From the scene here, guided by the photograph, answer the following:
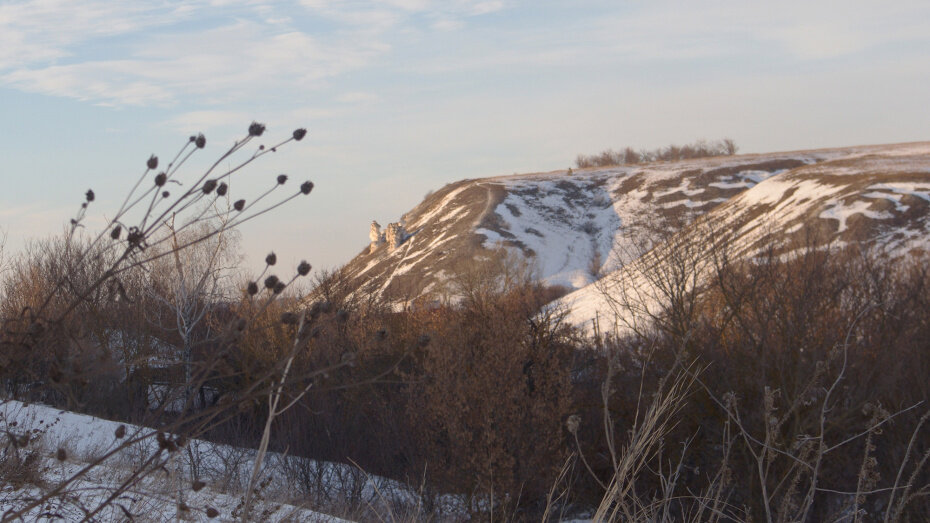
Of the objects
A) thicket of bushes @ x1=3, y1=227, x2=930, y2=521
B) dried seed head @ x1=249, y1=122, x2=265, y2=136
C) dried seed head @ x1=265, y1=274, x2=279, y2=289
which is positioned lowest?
thicket of bushes @ x1=3, y1=227, x2=930, y2=521

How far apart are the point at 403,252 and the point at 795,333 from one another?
6012cm

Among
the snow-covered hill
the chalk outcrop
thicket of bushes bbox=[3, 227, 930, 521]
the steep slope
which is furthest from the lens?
the chalk outcrop

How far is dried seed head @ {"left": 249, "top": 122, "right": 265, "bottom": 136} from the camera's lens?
2023 mm

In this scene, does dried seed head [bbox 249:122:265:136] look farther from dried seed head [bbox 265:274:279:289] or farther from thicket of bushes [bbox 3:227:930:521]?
thicket of bushes [bbox 3:227:930:521]

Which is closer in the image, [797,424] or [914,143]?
[797,424]

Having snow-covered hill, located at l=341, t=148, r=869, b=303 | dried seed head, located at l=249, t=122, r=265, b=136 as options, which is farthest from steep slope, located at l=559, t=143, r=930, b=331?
dried seed head, located at l=249, t=122, r=265, b=136

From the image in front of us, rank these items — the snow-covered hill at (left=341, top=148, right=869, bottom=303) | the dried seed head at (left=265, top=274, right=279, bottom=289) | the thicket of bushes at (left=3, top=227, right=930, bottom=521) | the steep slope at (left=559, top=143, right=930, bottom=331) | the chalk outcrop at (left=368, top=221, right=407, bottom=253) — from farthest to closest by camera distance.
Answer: the chalk outcrop at (left=368, top=221, right=407, bottom=253)
the snow-covered hill at (left=341, top=148, right=869, bottom=303)
the steep slope at (left=559, top=143, right=930, bottom=331)
the thicket of bushes at (left=3, top=227, right=930, bottom=521)
the dried seed head at (left=265, top=274, right=279, bottom=289)

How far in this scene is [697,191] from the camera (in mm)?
81438

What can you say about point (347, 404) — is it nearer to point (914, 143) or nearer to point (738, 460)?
point (738, 460)

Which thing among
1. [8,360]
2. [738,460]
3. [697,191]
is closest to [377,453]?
[738,460]

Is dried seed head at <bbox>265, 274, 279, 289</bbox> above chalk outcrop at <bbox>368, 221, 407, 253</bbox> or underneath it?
above

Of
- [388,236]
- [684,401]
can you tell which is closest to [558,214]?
[388,236]

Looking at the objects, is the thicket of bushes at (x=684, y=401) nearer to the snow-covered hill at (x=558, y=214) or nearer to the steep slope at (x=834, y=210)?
the steep slope at (x=834, y=210)

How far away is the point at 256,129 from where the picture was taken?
204cm
